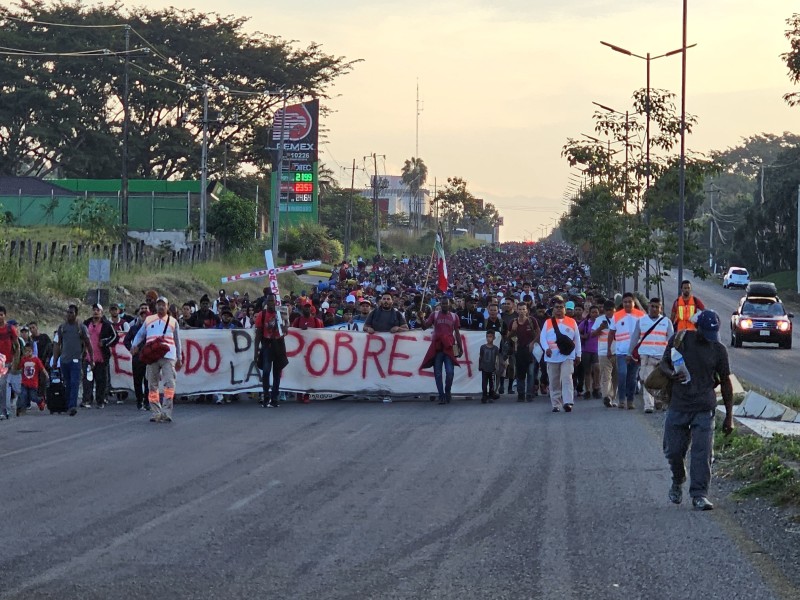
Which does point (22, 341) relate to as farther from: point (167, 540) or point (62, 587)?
point (62, 587)

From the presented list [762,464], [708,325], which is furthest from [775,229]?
[708,325]

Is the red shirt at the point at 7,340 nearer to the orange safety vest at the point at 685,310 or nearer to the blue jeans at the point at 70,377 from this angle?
the blue jeans at the point at 70,377

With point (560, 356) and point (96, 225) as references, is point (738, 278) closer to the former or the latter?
point (96, 225)

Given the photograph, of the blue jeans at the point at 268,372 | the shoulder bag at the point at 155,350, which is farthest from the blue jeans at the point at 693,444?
the blue jeans at the point at 268,372

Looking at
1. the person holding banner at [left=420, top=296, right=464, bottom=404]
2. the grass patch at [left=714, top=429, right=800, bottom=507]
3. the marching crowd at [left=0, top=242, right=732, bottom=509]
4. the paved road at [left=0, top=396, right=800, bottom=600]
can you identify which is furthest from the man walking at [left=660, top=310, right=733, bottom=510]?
the person holding banner at [left=420, top=296, right=464, bottom=404]

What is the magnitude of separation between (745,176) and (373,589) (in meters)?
184

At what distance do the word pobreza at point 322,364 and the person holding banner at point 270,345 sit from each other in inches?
52.3

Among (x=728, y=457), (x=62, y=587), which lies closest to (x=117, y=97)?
(x=728, y=457)

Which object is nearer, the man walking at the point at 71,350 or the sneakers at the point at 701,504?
the sneakers at the point at 701,504

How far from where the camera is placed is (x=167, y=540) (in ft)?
28.1

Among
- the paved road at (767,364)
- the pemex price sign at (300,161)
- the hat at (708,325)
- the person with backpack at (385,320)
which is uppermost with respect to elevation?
the pemex price sign at (300,161)

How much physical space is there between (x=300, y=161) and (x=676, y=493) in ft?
218

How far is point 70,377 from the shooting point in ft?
63.4

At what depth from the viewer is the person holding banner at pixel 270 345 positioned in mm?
19766
